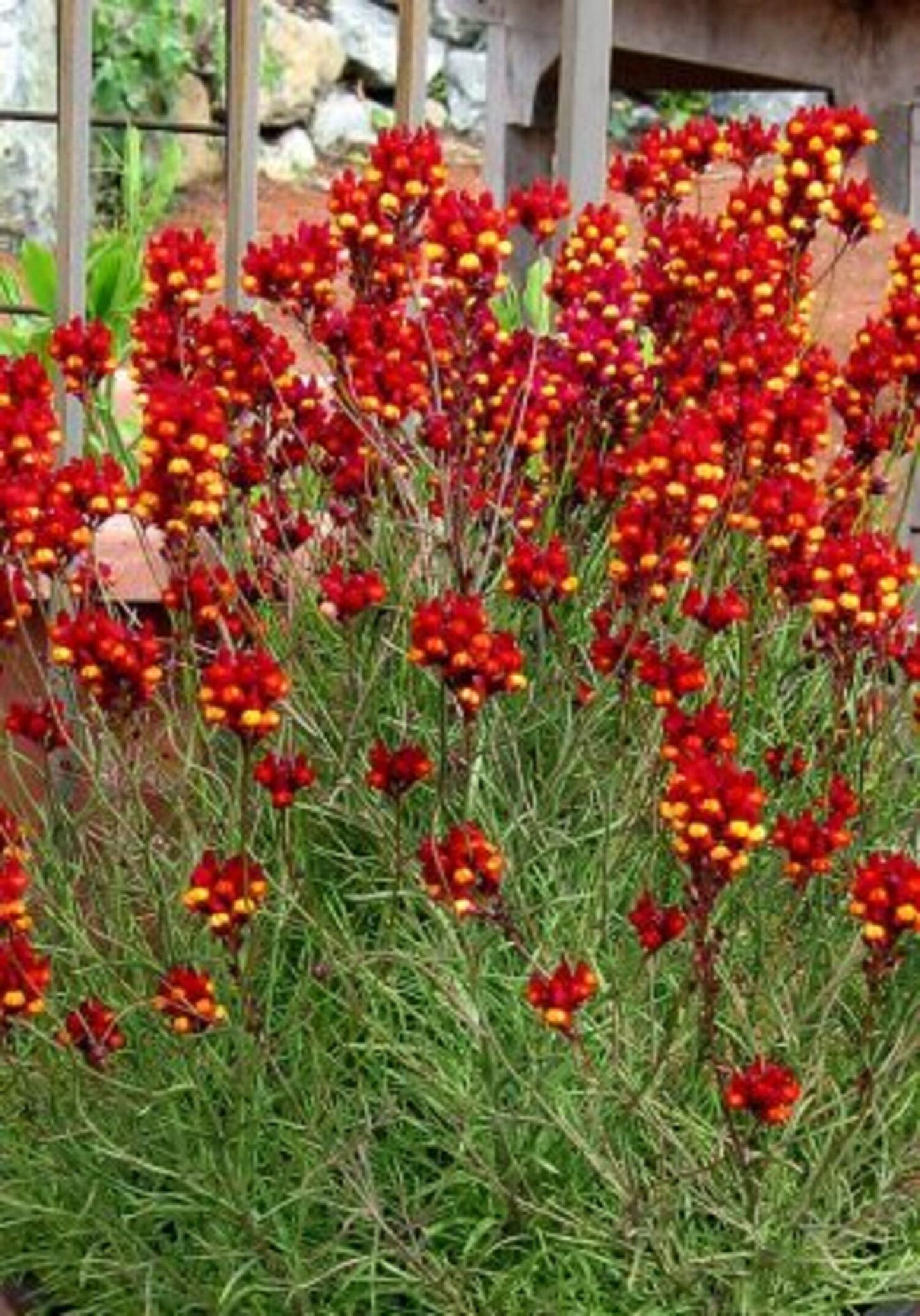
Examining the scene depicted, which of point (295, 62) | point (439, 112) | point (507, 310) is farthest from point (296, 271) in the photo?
point (439, 112)

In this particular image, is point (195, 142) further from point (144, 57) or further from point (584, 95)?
point (584, 95)

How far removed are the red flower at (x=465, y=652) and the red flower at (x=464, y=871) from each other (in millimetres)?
96

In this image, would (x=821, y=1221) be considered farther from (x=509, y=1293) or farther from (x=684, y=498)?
(x=684, y=498)

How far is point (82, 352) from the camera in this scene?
8.93 ft

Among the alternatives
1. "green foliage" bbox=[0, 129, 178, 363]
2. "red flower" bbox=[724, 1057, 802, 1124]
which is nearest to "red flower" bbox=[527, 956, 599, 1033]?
"red flower" bbox=[724, 1057, 802, 1124]

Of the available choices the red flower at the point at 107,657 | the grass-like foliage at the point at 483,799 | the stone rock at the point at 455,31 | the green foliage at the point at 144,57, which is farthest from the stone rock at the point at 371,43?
the red flower at the point at 107,657

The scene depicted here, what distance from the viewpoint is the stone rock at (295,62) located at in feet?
40.8

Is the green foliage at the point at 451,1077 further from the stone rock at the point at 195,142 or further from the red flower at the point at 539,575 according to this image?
the stone rock at the point at 195,142

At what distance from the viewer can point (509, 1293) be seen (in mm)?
2412

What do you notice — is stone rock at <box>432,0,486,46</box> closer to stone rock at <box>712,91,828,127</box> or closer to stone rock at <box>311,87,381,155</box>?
stone rock at <box>311,87,381,155</box>

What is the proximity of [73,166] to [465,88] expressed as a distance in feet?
32.2

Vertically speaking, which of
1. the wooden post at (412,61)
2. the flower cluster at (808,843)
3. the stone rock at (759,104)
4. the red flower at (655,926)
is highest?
the wooden post at (412,61)

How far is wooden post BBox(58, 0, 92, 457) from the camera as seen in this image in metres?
3.47

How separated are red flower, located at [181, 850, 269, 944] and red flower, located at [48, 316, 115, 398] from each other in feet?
1.99
